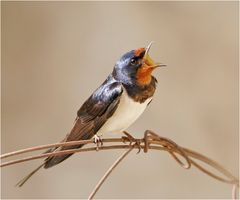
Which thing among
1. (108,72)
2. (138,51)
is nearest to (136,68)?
(138,51)

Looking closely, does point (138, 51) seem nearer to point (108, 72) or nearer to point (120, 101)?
point (120, 101)

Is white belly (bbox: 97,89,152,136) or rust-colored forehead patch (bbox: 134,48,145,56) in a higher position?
rust-colored forehead patch (bbox: 134,48,145,56)

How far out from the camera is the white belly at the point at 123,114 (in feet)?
3.55

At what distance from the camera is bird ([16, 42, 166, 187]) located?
42.6 inches

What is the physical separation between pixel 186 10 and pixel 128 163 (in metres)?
0.66

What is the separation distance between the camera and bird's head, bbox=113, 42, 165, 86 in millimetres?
1078

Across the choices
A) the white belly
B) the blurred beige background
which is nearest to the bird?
the white belly

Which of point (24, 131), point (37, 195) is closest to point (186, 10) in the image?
point (24, 131)

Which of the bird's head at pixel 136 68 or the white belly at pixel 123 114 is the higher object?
the bird's head at pixel 136 68

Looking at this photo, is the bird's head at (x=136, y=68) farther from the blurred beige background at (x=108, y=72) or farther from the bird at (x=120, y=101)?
the blurred beige background at (x=108, y=72)

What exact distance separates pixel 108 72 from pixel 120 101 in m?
0.97

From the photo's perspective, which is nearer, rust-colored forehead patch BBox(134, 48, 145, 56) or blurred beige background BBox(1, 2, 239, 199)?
rust-colored forehead patch BBox(134, 48, 145, 56)

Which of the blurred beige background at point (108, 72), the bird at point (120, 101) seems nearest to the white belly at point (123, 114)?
the bird at point (120, 101)

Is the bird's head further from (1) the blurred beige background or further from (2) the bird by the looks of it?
(1) the blurred beige background
